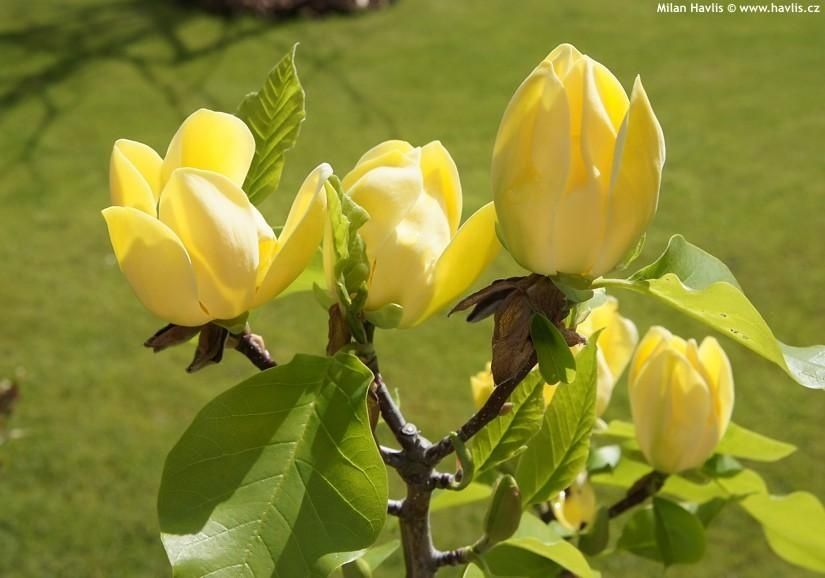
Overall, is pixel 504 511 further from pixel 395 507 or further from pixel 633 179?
pixel 633 179

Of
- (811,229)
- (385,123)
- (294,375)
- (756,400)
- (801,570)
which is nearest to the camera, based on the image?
(294,375)

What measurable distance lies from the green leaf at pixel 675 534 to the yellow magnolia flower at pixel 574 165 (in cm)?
25

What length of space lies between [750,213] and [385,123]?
154 cm

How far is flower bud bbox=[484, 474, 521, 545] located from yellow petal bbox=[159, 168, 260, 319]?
14 cm

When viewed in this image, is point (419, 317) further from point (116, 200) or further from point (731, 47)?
point (731, 47)

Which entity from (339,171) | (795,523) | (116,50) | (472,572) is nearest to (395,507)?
(472,572)

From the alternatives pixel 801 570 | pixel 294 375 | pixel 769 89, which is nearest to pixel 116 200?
pixel 294 375

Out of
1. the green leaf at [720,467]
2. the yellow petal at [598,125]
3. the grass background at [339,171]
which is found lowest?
the grass background at [339,171]

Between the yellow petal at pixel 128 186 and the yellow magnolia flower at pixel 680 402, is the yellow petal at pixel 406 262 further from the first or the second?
the yellow magnolia flower at pixel 680 402

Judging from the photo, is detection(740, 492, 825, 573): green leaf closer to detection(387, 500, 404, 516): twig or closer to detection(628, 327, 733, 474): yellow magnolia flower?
detection(628, 327, 733, 474): yellow magnolia flower

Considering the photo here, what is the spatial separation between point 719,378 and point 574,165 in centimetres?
26

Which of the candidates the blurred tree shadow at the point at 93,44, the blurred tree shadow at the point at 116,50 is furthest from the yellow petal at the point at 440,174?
the blurred tree shadow at the point at 93,44

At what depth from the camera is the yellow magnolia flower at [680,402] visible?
55 cm

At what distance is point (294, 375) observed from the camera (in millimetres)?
375
